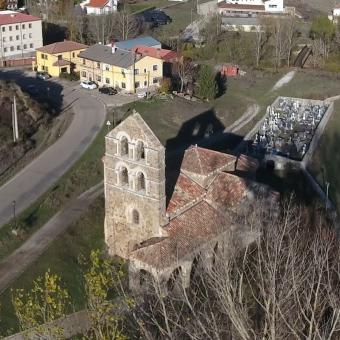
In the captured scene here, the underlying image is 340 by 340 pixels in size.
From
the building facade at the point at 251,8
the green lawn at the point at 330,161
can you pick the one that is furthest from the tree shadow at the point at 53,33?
the green lawn at the point at 330,161

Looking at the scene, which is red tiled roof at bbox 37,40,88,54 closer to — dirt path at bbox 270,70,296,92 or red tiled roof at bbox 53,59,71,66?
red tiled roof at bbox 53,59,71,66

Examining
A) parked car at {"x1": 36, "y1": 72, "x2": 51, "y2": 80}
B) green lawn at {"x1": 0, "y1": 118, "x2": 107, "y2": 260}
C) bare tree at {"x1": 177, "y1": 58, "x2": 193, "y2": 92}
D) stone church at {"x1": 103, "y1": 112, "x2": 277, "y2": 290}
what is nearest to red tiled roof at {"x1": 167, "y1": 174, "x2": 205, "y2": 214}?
stone church at {"x1": 103, "y1": 112, "x2": 277, "y2": 290}

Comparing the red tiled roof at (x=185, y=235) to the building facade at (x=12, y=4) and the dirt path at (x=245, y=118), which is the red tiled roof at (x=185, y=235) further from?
the building facade at (x=12, y=4)

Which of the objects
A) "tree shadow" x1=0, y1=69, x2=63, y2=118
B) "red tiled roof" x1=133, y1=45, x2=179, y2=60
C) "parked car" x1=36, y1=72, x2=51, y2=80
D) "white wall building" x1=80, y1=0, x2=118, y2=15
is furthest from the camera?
"white wall building" x1=80, y1=0, x2=118, y2=15

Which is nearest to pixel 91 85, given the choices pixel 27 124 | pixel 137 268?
pixel 27 124

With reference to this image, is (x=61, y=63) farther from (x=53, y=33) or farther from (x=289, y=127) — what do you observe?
(x=289, y=127)

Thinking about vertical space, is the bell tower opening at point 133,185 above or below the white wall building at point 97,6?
above

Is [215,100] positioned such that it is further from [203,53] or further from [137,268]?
[137,268]
